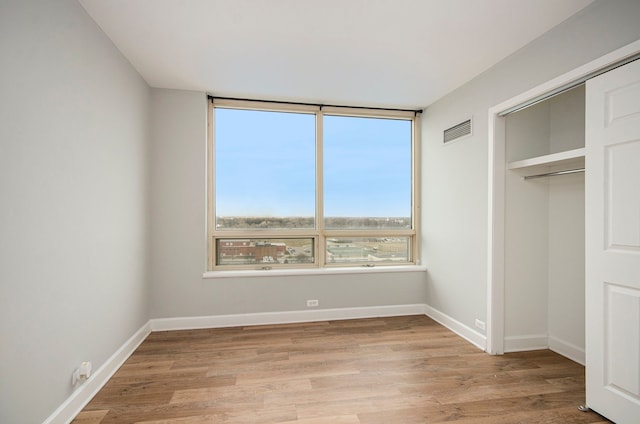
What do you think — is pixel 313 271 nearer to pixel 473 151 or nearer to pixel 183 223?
pixel 183 223

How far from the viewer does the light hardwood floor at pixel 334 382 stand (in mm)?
1978

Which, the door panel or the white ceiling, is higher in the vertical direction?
the white ceiling

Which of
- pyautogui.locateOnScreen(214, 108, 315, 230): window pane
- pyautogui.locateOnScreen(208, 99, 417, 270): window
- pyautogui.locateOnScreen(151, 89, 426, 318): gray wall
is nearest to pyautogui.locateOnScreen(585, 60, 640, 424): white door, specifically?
pyautogui.locateOnScreen(208, 99, 417, 270): window

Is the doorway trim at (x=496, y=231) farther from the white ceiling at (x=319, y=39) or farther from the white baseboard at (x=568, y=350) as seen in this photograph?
the white ceiling at (x=319, y=39)

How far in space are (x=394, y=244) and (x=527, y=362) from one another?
1.95 m

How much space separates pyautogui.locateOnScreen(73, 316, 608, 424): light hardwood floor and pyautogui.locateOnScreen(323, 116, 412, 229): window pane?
1.53 metres

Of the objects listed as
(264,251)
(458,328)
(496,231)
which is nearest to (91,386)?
(264,251)

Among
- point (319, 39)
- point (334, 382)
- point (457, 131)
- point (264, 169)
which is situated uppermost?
point (319, 39)

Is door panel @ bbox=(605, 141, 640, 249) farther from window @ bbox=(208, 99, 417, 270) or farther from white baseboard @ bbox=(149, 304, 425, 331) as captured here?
white baseboard @ bbox=(149, 304, 425, 331)

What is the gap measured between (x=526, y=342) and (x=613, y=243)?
4.84 feet

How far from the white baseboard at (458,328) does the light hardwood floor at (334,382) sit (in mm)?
93

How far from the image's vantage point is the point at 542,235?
9.65ft

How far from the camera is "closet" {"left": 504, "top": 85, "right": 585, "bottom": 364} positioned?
2.77 metres

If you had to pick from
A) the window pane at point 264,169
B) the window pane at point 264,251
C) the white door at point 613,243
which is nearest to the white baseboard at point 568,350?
the white door at point 613,243
